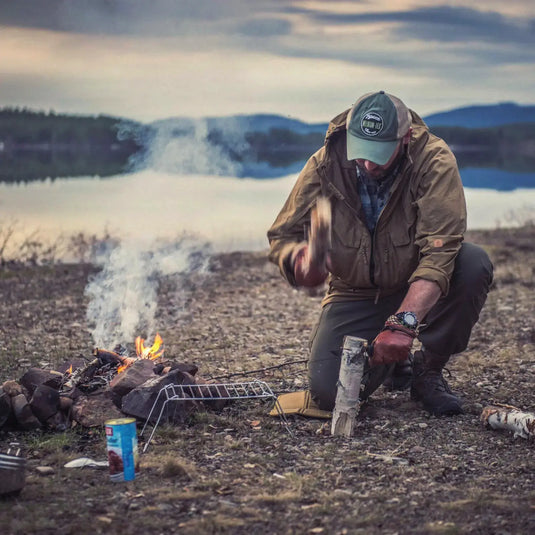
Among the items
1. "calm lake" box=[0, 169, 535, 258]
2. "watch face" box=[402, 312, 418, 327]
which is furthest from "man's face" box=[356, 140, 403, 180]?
"calm lake" box=[0, 169, 535, 258]

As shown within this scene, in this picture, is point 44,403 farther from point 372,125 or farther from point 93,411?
point 372,125

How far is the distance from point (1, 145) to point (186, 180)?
26.6 m

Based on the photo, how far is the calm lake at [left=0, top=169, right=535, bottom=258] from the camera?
14.6 m

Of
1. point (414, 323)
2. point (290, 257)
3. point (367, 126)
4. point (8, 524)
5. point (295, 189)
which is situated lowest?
point (8, 524)

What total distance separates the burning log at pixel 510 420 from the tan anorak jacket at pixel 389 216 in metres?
0.77

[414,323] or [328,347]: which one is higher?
[414,323]

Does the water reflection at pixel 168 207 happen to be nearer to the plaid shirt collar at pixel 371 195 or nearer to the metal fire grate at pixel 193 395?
the metal fire grate at pixel 193 395

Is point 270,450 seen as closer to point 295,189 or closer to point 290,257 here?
point 290,257

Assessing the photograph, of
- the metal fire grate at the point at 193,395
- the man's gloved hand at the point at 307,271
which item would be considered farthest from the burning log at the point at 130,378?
the man's gloved hand at the point at 307,271

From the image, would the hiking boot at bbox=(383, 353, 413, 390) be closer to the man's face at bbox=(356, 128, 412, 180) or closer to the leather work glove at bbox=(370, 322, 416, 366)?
the leather work glove at bbox=(370, 322, 416, 366)

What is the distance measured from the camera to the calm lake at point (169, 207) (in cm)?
1460

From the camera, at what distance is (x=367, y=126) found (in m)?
4.43

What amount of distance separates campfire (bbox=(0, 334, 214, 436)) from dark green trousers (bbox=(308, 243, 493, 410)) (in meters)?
0.77

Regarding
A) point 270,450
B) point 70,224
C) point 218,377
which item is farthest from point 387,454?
point 70,224
